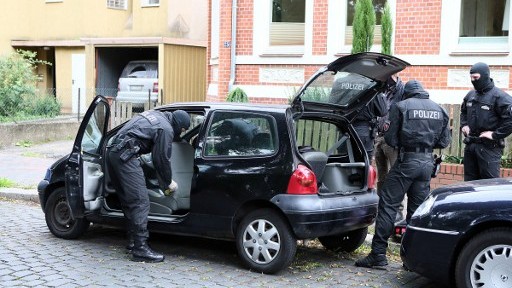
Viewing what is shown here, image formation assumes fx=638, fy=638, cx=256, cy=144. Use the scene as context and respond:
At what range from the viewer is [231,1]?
13477 millimetres

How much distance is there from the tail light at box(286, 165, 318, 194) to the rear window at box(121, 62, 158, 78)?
15.0 meters

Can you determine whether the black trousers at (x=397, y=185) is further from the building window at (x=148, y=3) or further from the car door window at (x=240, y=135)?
the building window at (x=148, y=3)

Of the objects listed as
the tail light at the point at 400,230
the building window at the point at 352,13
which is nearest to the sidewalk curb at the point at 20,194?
the tail light at the point at 400,230

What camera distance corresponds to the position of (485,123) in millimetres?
6926

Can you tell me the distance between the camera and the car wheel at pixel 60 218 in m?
7.11

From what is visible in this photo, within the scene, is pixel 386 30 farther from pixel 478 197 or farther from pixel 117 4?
pixel 117 4

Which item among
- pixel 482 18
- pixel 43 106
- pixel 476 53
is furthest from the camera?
pixel 43 106

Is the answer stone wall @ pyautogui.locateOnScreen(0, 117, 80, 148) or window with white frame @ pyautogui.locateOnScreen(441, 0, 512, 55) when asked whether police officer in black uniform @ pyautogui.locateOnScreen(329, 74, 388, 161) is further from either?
stone wall @ pyautogui.locateOnScreen(0, 117, 80, 148)

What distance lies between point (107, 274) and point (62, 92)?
1684 centimetres

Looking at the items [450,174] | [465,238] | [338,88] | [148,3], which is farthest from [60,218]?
[148,3]

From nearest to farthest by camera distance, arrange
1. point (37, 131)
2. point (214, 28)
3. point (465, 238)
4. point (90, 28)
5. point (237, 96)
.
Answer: point (465, 238) → point (237, 96) → point (214, 28) → point (37, 131) → point (90, 28)

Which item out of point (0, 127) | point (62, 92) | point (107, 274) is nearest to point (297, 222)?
point (107, 274)

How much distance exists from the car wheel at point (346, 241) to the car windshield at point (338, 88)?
4.50ft

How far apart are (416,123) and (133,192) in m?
2.81
